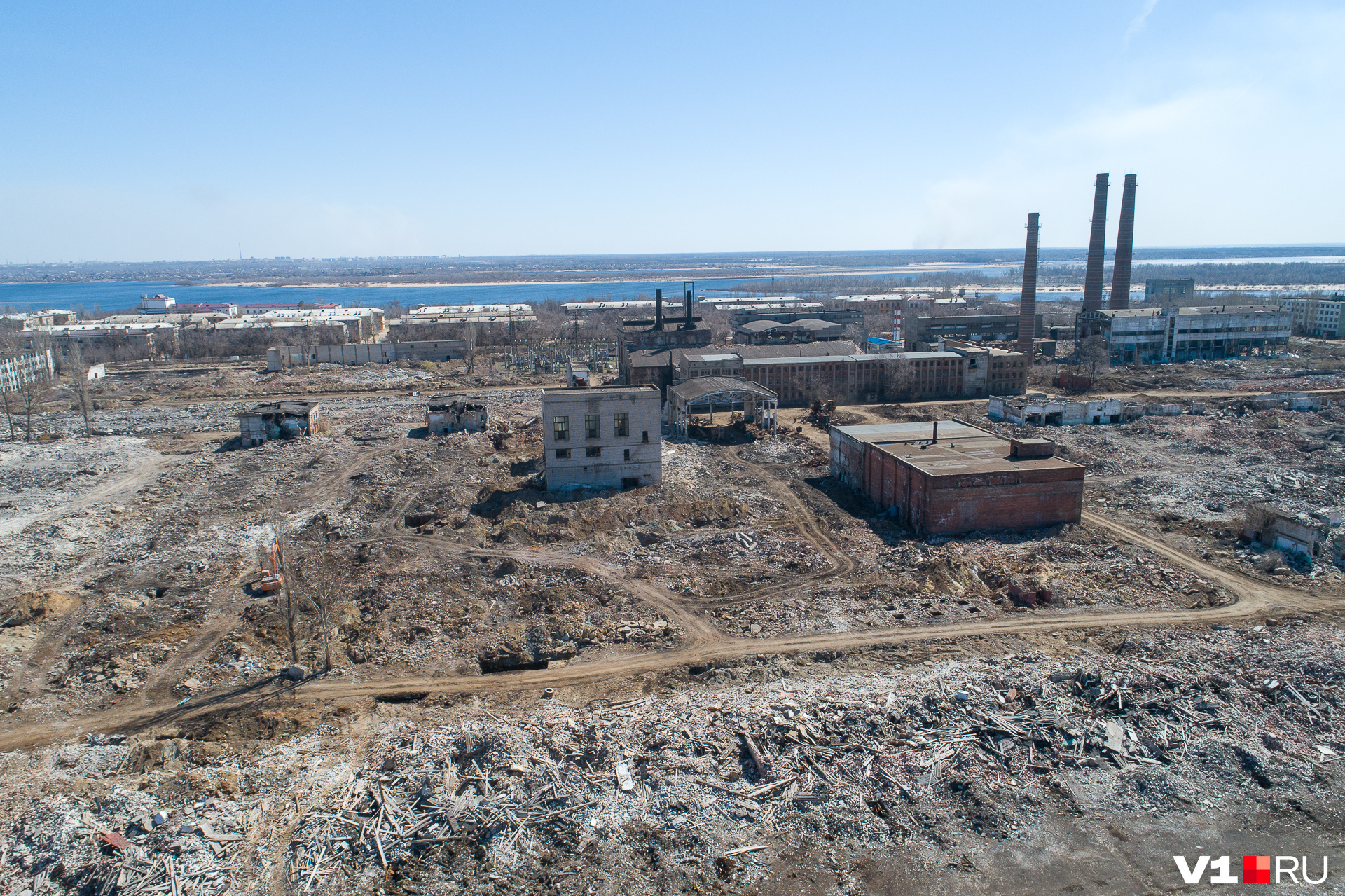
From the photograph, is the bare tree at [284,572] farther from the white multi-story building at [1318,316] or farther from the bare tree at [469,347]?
the white multi-story building at [1318,316]

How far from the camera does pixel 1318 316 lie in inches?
3792

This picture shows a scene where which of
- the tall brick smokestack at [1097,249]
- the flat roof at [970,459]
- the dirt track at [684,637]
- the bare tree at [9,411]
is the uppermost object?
the tall brick smokestack at [1097,249]

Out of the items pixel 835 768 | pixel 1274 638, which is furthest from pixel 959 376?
pixel 835 768

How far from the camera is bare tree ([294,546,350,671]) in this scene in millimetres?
21781

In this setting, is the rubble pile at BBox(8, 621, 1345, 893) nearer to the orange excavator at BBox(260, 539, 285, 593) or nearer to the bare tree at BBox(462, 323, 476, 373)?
the orange excavator at BBox(260, 539, 285, 593)

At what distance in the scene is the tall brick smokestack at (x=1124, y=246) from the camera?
275 feet

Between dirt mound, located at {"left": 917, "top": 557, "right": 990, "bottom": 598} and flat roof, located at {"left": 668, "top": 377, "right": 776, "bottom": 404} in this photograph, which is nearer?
dirt mound, located at {"left": 917, "top": 557, "right": 990, "bottom": 598}

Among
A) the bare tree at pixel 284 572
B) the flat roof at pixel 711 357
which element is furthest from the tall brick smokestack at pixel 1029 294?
the bare tree at pixel 284 572

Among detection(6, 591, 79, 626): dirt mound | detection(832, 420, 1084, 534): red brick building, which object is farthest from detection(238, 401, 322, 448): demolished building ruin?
detection(832, 420, 1084, 534): red brick building

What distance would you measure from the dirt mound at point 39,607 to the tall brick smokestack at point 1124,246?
304ft

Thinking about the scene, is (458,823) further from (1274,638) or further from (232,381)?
(232,381)

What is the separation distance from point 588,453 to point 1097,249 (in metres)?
70.4

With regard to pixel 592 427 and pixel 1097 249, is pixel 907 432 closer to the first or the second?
pixel 592 427

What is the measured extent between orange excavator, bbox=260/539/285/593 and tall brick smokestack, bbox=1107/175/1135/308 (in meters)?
86.8
